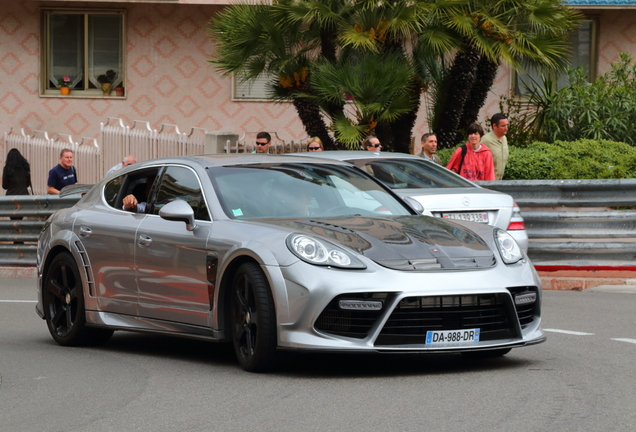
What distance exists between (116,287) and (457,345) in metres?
2.77

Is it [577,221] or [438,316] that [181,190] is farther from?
[577,221]

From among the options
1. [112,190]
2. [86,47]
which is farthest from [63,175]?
[112,190]

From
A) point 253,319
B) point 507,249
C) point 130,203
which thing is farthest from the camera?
point 130,203

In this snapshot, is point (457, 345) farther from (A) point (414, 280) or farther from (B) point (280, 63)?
(B) point (280, 63)

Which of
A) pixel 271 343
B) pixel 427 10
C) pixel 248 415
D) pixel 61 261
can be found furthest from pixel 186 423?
pixel 427 10

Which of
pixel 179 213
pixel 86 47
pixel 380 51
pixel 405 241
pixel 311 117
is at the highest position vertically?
pixel 86 47

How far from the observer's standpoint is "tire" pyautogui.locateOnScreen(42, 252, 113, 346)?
8.99 meters

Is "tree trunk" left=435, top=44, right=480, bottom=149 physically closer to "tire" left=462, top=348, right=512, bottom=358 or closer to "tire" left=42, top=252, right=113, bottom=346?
"tire" left=42, top=252, right=113, bottom=346

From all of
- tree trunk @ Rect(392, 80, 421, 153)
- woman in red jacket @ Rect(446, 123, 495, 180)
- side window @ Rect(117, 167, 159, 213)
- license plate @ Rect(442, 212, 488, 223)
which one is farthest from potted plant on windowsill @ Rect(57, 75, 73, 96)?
side window @ Rect(117, 167, 159, 213)

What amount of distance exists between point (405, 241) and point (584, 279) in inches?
274

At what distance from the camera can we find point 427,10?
18.5m

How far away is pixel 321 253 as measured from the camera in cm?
699

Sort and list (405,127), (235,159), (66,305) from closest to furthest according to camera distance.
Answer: (235,159), (66,305), (405,127)

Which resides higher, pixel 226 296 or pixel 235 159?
pixel 235 159
